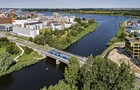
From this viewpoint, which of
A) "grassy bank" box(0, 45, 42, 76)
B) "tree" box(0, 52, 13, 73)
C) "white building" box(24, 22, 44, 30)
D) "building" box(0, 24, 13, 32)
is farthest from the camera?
"building" box(0, 24, 13, 32)

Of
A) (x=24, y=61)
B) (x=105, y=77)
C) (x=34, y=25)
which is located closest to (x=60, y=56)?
(x=24, y=61)

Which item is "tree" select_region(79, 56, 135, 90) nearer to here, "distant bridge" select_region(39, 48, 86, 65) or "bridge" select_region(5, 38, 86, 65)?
"bridge" select_region(5, 38, 86, 65)

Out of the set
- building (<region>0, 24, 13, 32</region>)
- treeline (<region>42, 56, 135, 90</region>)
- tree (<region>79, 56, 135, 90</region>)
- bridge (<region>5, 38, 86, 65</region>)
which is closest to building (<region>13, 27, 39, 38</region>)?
building (<region>0, 24, 13, 32</region>)

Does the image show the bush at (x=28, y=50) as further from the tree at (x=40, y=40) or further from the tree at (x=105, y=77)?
the tree at (x=105, y=77)

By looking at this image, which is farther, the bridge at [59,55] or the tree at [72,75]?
the bridge at [59,55]

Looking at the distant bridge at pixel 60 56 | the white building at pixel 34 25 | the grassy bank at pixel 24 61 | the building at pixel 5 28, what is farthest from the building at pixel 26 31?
the distant bridge at pixel 60 56

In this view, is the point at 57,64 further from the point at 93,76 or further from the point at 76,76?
the point at 93,76

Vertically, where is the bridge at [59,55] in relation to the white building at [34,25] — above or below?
below

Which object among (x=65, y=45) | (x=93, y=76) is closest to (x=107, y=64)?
(x=93, y=76)
